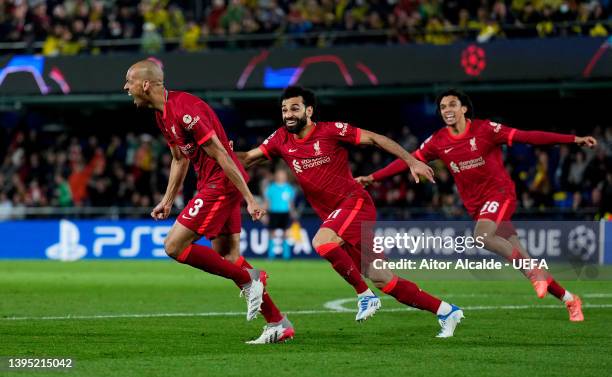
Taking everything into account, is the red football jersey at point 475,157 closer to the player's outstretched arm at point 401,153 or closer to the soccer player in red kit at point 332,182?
the soccer player in red kit at point 332,182

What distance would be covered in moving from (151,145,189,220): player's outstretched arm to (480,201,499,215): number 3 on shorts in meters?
3.54

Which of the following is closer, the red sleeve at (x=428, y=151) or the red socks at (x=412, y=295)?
the red socks at (x=412, y=295)

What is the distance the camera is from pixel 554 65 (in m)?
26.0

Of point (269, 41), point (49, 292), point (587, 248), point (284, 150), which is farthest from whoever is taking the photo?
point (269, 41)

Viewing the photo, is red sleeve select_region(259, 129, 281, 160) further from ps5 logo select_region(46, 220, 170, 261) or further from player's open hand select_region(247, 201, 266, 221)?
ps5 logo select_region(46, 220, 170, 261)

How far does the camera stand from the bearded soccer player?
9.27m

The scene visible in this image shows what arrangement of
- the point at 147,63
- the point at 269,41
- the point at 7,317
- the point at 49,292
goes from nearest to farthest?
the point at 147,63
the point at 7,317
the point at 49,292
the point at 269,41

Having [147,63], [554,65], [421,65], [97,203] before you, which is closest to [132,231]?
[97,203]

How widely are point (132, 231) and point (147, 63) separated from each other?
711 inches

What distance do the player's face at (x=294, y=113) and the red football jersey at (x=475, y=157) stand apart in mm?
2374

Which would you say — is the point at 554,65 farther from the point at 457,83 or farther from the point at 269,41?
the point at 269,41

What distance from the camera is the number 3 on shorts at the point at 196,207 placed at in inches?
371

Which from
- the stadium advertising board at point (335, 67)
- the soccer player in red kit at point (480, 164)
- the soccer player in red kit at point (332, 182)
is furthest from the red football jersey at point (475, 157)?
the stadium advertising board at point (335, 67)

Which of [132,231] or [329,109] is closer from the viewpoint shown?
[132,231]
